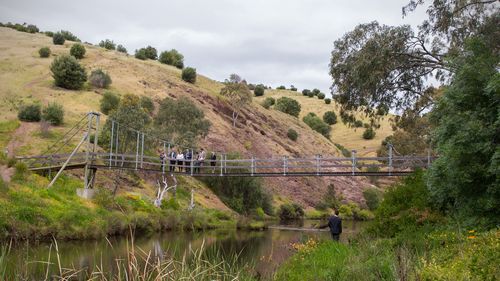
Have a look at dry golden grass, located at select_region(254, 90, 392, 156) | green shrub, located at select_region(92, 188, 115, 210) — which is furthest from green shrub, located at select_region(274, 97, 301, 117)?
green shrub, located at select_region(92, 188, 115, 210)

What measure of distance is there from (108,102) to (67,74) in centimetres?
697

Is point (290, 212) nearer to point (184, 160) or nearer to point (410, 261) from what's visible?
point (184, 160)

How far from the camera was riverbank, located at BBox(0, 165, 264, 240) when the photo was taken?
1997 cm

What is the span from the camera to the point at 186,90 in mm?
58250

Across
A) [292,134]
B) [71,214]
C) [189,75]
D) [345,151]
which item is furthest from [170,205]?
[345,151]

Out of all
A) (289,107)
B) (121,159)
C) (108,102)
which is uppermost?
(289,107)

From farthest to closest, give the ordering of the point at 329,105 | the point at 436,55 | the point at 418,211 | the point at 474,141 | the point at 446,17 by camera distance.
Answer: the point at 329,105, the point at 436,55, the point at 446,17, the point at 418,211, the point at 474,141

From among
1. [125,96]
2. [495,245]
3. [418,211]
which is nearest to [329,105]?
[125,96]

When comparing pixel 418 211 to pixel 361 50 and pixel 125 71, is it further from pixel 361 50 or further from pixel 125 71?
pixel 125 71

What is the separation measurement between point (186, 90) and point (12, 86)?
60.0 ft

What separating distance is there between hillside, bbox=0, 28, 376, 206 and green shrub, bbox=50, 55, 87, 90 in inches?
34.8

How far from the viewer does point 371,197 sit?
53.7 metres

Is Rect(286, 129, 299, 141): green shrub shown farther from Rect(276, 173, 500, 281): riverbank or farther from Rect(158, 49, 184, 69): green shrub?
Rect(276, 173, 500, 281): riverbank

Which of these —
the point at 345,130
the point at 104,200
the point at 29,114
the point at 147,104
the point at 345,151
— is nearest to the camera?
the point at 104,200
